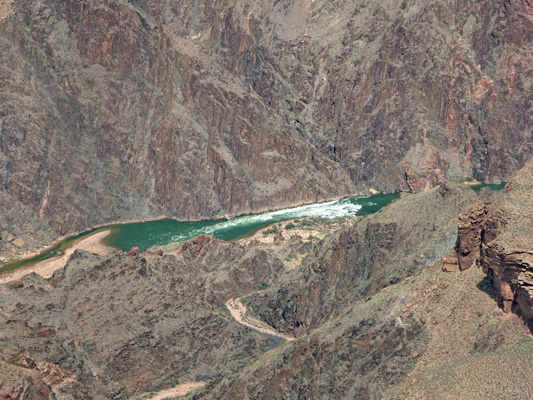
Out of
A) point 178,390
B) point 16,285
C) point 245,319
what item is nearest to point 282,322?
point 245,319

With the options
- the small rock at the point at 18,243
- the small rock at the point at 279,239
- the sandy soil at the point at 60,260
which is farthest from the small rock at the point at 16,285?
the small rock at the point at 18,243

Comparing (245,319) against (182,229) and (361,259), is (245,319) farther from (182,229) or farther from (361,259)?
(182,229)

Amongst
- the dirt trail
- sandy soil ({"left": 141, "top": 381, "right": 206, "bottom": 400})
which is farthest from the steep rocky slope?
the dirt trail

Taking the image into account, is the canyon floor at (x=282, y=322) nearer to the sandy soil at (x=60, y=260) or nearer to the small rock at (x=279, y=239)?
the small rock at (x=279, y=239)

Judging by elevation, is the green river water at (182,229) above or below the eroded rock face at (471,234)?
below

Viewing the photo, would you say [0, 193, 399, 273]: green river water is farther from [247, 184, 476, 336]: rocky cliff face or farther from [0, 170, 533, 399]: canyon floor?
[247, 184, 476, 336]: rocky cliff face
